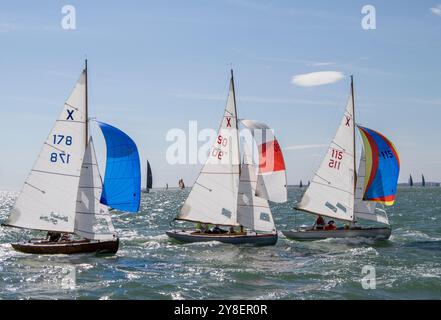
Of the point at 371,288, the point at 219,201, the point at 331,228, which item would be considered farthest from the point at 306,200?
the point at 371,288

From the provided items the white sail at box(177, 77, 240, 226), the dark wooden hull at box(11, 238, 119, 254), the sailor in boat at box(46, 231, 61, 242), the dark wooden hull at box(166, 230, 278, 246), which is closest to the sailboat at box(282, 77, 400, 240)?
the dark wooden hull at box(166, 230, 278, 246)

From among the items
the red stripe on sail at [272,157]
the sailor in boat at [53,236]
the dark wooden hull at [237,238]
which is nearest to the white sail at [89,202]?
the sailor in boat at [53,236]

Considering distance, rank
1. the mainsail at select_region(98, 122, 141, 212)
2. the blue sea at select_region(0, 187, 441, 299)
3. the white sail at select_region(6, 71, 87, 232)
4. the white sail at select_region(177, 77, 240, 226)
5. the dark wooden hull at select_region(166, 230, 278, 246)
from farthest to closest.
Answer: the white sail at select_region(177, 77, 240, 226), the dark wooden hull at select_region(166, 230, 278, 246), the mainsail at select_region(98, 122, 141, 212), the white sail at select_region(6, 71, 87, 232), the blue sea at select_region(0, 187, 441, 299)

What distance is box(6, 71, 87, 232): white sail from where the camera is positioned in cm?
2881

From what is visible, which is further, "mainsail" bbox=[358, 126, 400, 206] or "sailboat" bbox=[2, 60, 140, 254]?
"mainsail" bbox=[358, 126, 400, 206]

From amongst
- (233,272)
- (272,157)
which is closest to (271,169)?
(272,157)

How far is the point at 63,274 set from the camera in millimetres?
24312

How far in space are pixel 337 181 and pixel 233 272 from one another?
1510cm

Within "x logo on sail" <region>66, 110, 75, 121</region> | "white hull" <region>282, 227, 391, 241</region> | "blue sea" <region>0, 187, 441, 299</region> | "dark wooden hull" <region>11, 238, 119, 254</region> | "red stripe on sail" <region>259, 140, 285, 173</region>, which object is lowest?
"blue sea" <region>0, 187, 441, 299</region>

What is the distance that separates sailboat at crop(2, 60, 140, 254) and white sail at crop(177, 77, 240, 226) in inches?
268

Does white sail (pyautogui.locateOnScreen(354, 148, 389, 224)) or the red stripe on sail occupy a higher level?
the red stripe on sail

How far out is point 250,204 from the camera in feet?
114

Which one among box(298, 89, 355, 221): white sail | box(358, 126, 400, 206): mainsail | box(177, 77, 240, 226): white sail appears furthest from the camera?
box(298, 89, 355, 221): white sail

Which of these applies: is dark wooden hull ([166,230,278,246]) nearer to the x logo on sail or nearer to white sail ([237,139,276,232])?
white sail ([237,139,276,232])
